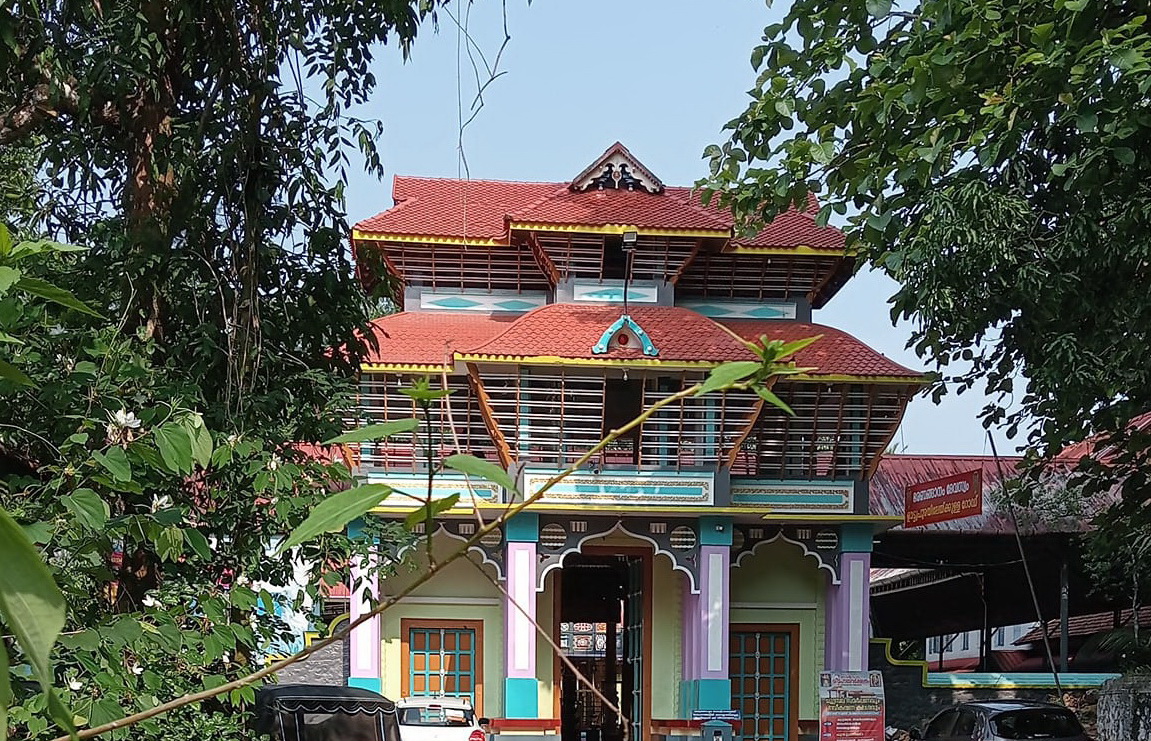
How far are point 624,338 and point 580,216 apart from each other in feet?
5.21

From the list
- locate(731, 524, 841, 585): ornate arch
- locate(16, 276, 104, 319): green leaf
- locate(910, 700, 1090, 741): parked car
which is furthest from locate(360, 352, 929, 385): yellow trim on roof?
locate(16, 276, 104, 319): green leaf

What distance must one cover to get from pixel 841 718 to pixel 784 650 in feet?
8.47

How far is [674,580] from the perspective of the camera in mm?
14633

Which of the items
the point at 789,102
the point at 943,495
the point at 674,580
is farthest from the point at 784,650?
the point at 789,102

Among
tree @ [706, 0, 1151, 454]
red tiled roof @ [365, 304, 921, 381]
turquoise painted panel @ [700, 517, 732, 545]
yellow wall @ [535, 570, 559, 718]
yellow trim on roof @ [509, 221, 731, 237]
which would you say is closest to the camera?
tree @ [706, 0, 1151, 454]

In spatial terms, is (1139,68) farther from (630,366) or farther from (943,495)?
(943,495)

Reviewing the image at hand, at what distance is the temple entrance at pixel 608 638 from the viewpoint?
14828 millimetres

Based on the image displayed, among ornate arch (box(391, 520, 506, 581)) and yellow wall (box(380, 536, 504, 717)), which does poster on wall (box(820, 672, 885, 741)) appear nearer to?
ornate arch (box(391, 520, 506, 581))

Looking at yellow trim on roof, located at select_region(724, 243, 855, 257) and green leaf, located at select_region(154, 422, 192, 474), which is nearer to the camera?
green leaf, located at select_region(154, 422, 192, 474)

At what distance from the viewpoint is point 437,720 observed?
40.5 ft

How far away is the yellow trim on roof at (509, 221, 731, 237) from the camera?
13.7 m

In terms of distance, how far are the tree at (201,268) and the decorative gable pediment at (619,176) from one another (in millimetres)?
9466

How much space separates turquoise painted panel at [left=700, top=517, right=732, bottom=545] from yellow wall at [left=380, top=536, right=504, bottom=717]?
7.57 feet

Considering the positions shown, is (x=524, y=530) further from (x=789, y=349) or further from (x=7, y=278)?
(x=789, y=349)
